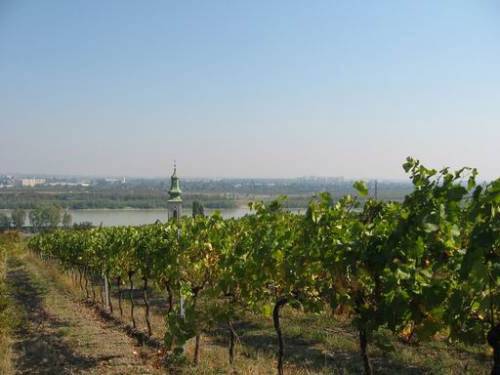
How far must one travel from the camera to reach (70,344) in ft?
33.6

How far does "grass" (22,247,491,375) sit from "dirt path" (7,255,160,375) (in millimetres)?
852

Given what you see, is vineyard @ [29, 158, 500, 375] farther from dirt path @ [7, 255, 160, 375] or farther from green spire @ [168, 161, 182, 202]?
green spire @ [168, 161, 182, 202]

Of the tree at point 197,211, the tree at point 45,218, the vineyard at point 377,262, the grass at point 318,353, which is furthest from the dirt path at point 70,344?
the tree at point 45,218

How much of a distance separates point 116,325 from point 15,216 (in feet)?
302

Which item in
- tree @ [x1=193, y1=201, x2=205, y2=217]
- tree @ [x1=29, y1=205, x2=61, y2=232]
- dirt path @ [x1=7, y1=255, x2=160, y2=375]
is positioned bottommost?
tree @ [x1=29, y1=205, x2=61, y2=232]

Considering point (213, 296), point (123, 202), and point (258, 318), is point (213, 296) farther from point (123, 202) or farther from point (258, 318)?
point (123, 202)

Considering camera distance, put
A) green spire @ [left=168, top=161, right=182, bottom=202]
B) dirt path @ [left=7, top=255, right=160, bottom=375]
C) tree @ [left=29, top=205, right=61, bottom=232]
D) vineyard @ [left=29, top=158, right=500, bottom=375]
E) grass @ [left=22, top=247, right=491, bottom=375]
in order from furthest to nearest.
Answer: tree @ [left=29, top=205, right=61, bottom=232]
green spire @ [left=168, top=161, right=182, bottom=202]
dirt path @ [left=7, top=255, right=160, bottom=375]
grass @ [left=22, top=247, right=491, bottom=375]
vineyard @ [left=29, top=158, right=500, bottom=375]

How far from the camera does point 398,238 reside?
11.9 ft

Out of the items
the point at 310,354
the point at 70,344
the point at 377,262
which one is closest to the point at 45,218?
the point at 70,344

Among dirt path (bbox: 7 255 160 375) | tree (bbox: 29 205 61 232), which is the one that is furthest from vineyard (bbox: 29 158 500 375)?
tree (bbox: 29 205 61 232)

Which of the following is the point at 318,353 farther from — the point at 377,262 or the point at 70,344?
the point at 377,262

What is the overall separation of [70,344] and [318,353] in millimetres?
5305

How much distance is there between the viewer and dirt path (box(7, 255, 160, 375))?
843 cm

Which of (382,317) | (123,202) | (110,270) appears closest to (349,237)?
(382,317)
